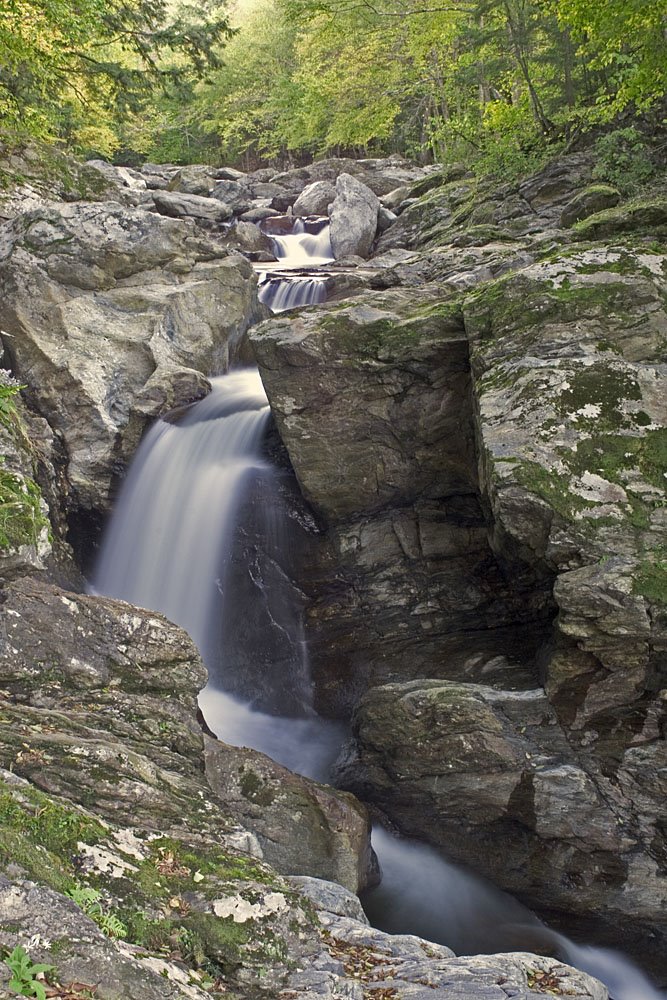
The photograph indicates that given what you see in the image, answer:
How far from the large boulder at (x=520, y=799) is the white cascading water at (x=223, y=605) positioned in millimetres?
305

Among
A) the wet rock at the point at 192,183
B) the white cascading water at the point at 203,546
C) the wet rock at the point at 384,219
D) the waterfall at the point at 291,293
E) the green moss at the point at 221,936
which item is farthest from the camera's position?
the wet rock at the point at 192,183

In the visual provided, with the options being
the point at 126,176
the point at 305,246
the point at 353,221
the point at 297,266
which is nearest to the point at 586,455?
the point at 297,266

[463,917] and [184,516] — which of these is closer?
[463,917]

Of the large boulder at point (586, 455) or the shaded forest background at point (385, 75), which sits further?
the shaded forest background at point (385, 75)

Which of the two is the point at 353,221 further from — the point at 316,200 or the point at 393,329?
the point at 393,329

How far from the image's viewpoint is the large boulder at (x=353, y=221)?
20406 mm

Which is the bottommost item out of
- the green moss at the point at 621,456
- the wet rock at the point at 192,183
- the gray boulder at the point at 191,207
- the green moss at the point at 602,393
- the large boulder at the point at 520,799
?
the large boulder at the point at 520,799

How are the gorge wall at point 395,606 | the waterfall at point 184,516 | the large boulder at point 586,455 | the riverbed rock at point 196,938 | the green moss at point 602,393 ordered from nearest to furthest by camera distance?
the riverbed rock at point 196,938, the gorge wall at point 395,606, the large boulder at point 586,455, the green moss at point 602,393, the waterfall at point 184,516

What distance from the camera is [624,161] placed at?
42.2 feet

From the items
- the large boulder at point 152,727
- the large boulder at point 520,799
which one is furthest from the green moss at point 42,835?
the large boulder at point 520,799

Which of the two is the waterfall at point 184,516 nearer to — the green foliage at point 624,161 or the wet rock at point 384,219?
the green foliage at point 624,161

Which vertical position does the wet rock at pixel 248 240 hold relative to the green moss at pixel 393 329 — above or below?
above

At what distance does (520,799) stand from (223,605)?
4.39 meters

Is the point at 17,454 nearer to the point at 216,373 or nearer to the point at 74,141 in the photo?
the point at 216,373
